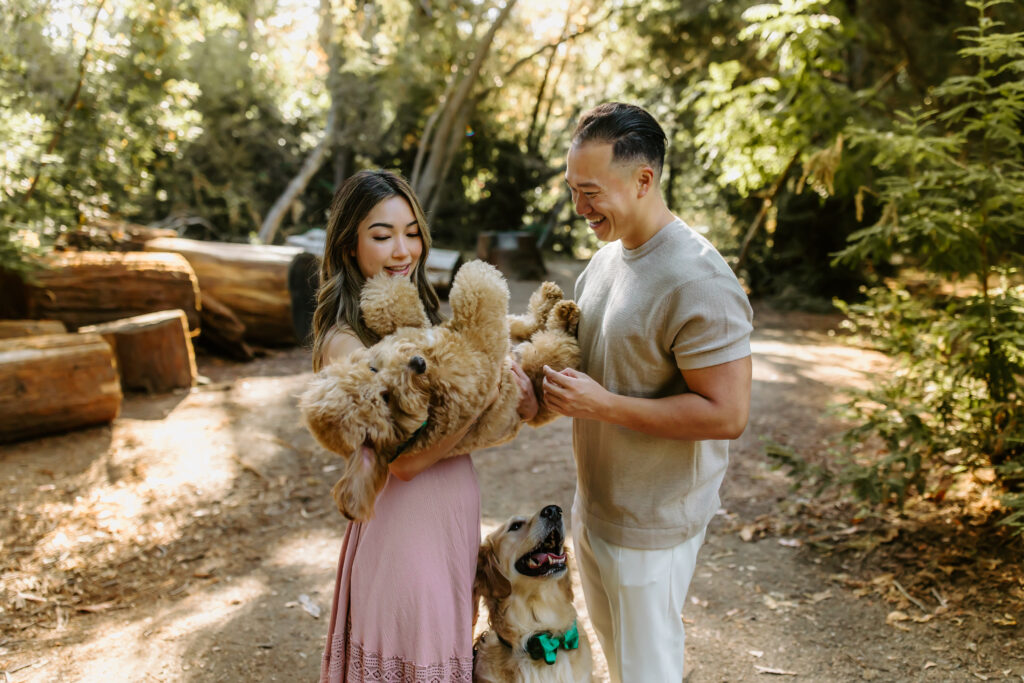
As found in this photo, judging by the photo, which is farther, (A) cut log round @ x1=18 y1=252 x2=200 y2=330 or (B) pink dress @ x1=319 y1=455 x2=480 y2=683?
(A) cut log round @ x1=18 y1=252 x2=200 y2=330

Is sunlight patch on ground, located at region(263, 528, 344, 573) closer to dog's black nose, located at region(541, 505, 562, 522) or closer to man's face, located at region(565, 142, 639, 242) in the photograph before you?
dog's black nose, located at region(541, 505, 562, 522)

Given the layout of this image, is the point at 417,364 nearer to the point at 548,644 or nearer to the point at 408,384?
the point at 408,384

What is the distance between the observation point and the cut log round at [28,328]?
650cm

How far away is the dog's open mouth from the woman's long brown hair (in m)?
0.88

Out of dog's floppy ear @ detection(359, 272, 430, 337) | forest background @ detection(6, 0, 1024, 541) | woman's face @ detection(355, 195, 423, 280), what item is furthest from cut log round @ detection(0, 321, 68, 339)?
dog's floppy ear @ detection(359, 272, 430, 337)

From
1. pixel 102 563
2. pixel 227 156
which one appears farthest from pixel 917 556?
pixel 227 156

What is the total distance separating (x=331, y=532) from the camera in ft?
16.6

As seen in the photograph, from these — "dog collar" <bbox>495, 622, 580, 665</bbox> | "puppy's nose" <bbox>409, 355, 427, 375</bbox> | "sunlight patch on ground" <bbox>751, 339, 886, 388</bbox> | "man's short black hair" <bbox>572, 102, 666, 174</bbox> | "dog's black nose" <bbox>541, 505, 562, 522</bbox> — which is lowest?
"sunlight patch on ground" <bbox>751, 339, 886, 388</bbox>

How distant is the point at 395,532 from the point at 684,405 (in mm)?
994

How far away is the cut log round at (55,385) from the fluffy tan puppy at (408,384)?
16.6ft

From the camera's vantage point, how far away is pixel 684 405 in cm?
198

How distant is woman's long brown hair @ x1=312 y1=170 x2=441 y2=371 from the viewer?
7.27 ft

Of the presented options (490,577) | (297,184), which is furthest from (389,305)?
(297,184)

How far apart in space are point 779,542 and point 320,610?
322cm
